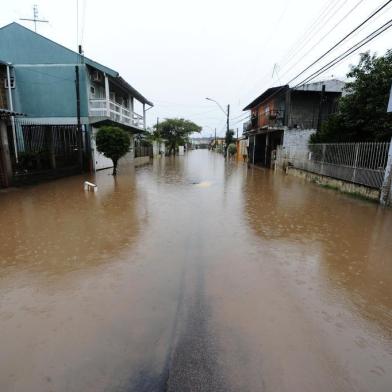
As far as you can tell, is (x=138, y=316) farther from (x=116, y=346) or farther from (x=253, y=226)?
(x=253, y=226)

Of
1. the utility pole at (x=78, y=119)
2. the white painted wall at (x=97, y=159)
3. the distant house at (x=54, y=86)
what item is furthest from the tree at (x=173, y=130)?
the utility pole at (x=78, y=119)

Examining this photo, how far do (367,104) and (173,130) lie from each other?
38979 mm

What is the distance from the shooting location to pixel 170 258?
4.37 m

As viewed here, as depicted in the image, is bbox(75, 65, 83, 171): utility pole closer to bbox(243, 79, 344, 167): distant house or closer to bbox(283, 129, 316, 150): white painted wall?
bbox(243, 79, 344, 167): distant house

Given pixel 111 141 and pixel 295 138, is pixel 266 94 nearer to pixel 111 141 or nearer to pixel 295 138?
pixel 295 138

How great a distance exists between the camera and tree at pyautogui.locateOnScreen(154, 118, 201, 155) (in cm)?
4700

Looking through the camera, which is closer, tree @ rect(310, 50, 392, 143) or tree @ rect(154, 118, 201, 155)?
tree @ rect(310, 50, 392, 143)

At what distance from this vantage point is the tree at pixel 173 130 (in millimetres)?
47000

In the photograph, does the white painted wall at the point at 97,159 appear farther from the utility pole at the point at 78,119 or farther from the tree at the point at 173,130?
the tree at the point at 173,130

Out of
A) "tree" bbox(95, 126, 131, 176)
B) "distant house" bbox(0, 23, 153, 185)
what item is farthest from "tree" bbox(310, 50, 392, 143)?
"distant house" bbox(0, 23, 153, 185)

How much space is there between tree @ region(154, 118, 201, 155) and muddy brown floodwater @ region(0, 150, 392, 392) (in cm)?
4198

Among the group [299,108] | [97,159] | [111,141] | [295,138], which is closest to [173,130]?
[299,108]

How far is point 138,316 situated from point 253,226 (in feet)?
12.8

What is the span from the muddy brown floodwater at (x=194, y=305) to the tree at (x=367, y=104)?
6.08 metres
